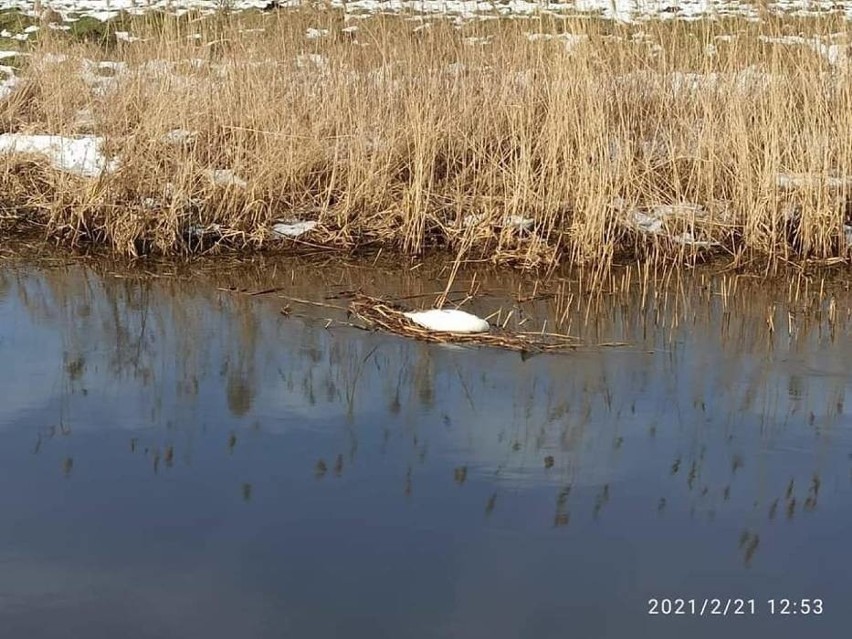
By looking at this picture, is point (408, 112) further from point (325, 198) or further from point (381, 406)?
point (381, 406)

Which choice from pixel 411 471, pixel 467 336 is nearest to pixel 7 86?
pixel 467 336

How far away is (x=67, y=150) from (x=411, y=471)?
11.9ft

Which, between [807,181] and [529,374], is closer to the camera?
[529,374]

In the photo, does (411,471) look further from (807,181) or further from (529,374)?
(807,181)

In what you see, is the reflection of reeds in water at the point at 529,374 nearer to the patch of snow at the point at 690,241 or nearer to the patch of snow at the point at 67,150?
the patch of snow at the point at 690,241

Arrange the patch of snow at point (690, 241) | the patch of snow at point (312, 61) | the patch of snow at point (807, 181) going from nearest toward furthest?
the patch of snow at point (807, 181)
the patch of snow at point (690, 241)
the patch of snow at point (312, 61)

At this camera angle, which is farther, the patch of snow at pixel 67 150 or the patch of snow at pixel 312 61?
the patch of snow at pixel 312 61

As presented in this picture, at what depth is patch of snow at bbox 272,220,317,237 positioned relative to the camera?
580cm

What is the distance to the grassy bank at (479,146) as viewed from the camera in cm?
547

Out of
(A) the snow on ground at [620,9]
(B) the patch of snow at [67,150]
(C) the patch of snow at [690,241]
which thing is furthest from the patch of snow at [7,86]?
(C) the patch of snow at [690,241]

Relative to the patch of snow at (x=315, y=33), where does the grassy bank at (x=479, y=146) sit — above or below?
below

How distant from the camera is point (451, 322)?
14.4 feet

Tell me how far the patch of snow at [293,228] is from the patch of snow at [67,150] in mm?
855

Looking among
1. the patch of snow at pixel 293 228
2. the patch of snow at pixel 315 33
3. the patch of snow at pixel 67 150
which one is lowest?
the patch of snow at pixel 293 228
